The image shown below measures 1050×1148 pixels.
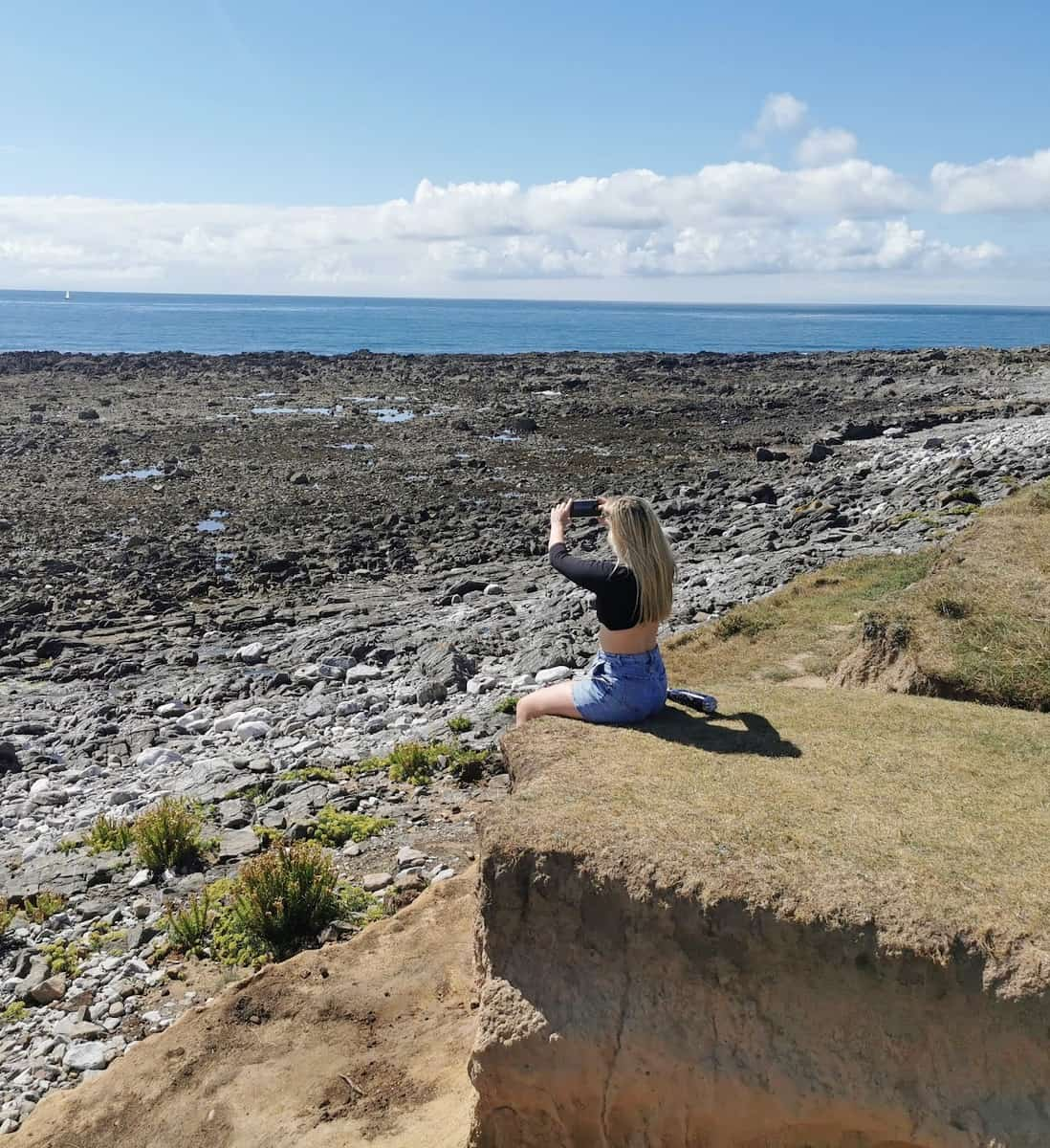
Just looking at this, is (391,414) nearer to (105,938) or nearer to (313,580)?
(313,580)

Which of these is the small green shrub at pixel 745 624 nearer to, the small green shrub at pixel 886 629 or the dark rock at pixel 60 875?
the small green shrub at pixel 886 629

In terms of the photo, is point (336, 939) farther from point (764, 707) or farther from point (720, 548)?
point (720, 548)

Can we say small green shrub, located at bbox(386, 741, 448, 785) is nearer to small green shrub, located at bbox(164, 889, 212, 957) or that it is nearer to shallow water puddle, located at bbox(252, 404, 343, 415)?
small green shrub, located at bbox(164, 889, 212, 957)

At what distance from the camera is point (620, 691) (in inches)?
308

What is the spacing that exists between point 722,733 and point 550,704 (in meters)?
1.32

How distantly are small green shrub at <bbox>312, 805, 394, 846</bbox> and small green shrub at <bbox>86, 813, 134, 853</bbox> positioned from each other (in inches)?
80.0

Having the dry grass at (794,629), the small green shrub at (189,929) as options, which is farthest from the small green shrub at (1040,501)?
the small green shrub at (189,929)

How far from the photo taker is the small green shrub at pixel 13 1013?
8500 millimetres

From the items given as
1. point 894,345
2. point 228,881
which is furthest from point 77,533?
point 894,345

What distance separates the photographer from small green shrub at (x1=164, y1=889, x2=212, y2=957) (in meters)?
9.18

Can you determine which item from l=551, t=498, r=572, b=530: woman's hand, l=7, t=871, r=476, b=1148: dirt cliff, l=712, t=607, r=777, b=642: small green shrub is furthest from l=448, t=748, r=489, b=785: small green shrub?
l=712, t=607, r=777, b=642: small green shrub

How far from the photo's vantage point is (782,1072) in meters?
5.40

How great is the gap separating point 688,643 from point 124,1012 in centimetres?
981

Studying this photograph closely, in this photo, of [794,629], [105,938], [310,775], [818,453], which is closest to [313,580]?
[310,775]
